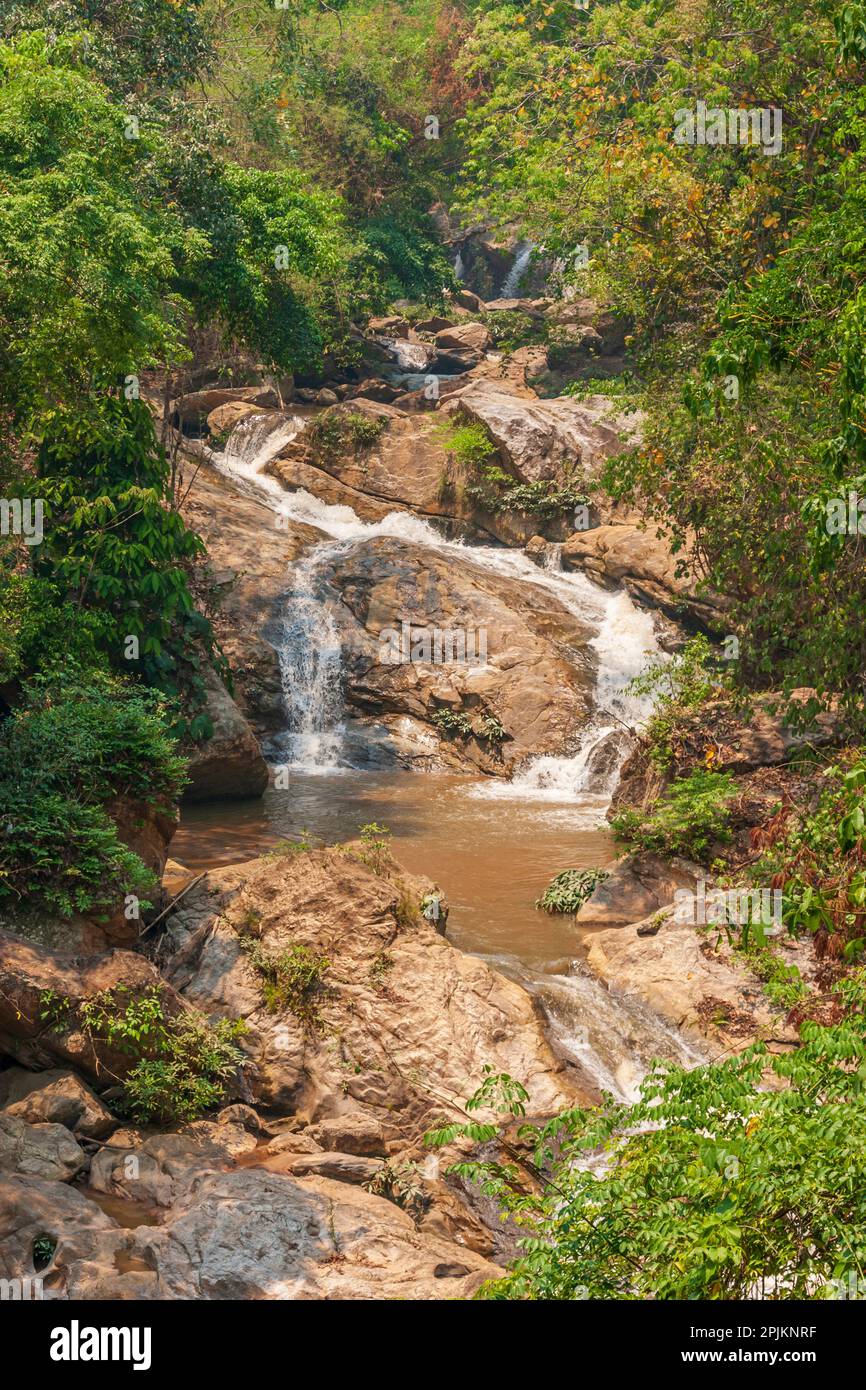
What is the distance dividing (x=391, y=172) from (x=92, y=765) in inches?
1192

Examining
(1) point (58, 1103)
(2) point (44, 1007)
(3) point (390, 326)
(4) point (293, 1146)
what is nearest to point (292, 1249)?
(4) point (293, 1146)

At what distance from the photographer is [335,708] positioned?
21422mm

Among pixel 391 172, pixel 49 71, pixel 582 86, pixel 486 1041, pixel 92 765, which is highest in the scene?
pixel 391 172

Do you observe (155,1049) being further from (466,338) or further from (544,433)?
(466,338)

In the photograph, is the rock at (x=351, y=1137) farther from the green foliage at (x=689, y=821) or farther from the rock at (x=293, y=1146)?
the green foliage at (x=689, y=821)

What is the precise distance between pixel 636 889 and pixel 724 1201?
8.96 meters

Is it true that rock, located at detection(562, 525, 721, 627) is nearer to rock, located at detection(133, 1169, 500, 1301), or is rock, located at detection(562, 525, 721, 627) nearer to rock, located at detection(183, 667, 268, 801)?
rock, located at detection(183, 667, 268, 801)

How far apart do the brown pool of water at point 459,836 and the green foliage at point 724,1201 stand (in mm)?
6623

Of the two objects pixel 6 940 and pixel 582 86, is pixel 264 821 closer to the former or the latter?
pixel 6 940

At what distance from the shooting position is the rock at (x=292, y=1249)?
7.31 m

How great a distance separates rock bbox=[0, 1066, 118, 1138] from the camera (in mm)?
8883

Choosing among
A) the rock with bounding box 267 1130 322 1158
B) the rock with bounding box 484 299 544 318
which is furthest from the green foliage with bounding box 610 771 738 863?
the rock with bounding box 484 299 544 318

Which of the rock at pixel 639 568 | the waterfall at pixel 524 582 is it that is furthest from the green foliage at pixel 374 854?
the rock at pixel 639 568
